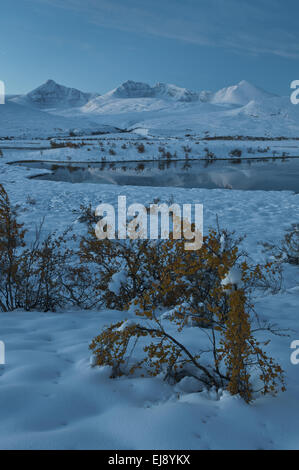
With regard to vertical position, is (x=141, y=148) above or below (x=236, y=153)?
above

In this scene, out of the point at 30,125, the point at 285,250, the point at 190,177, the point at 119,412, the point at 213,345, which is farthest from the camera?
the point at 30,125

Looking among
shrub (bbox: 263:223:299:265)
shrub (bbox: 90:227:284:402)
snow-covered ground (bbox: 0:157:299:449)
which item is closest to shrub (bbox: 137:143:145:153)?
shrub (bbox: 263:223:299:265)

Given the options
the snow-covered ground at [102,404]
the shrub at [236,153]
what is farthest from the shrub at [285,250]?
the shrub at [236,153]

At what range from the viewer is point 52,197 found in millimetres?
11289

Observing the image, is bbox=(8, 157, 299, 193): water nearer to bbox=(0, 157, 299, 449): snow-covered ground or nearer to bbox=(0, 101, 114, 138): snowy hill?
bbox=(0, 157, 299, 449): snow-covered ground

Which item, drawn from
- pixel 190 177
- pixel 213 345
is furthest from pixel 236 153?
pixel 213 345

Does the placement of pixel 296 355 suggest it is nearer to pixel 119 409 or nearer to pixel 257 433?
pixel 257 433

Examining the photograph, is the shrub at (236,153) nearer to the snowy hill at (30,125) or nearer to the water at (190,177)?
the water at (190,177)

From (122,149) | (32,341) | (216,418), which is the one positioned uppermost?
(122,149)

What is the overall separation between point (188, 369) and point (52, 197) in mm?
9939

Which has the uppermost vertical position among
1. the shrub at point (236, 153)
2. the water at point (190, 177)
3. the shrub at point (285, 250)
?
the shrub at point (236, 153)

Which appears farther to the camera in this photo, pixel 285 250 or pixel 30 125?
pixel 30 125

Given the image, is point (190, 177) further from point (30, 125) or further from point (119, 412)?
point (30, 125)

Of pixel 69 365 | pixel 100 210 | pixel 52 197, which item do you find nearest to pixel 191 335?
pixel 69 365
